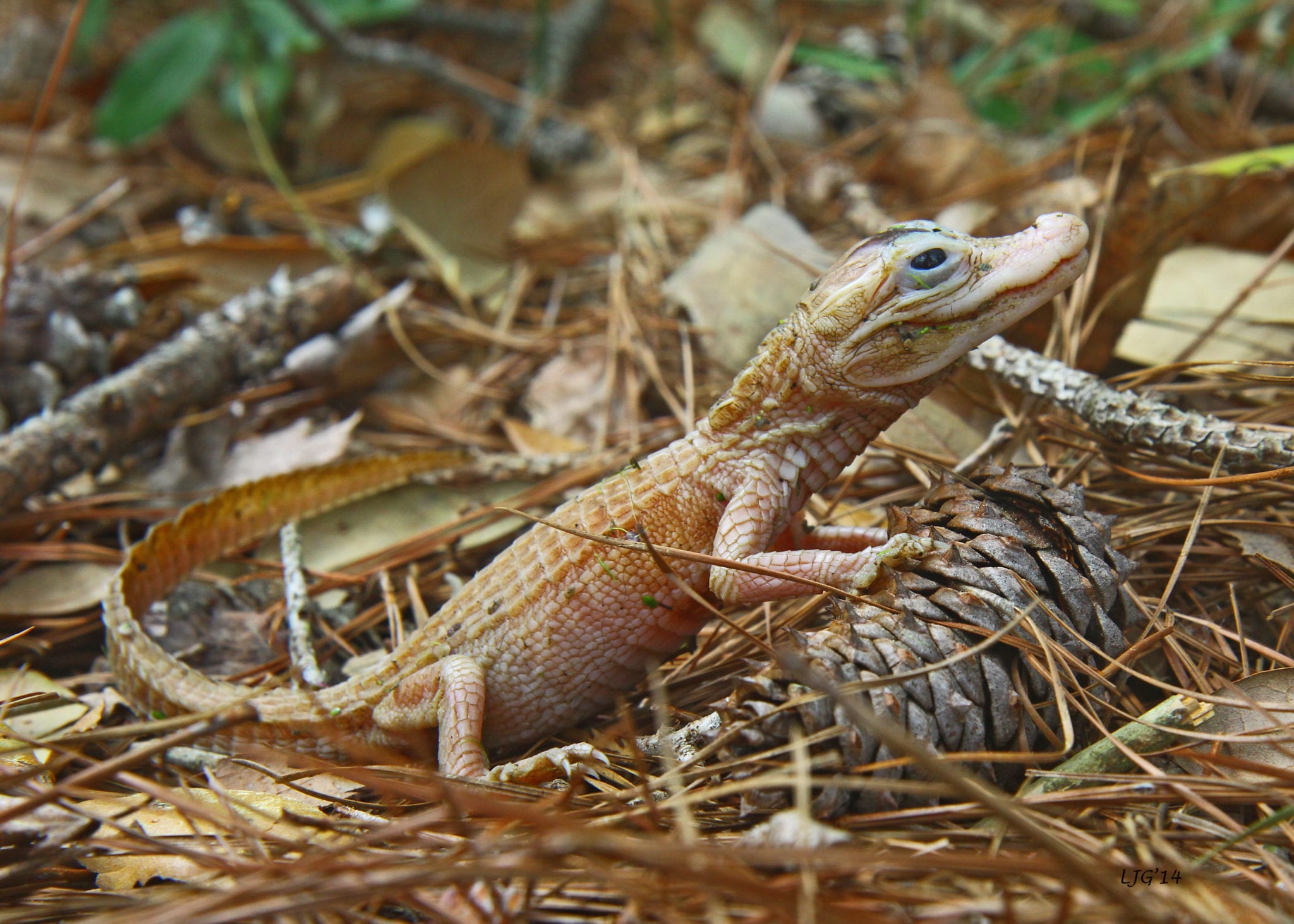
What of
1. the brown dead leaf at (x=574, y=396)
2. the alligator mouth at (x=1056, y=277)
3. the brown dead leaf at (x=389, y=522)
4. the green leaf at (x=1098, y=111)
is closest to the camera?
the alligator mouth at (x=1056, y=277)

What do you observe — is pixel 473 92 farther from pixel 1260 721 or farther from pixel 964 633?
pixel 1260 721

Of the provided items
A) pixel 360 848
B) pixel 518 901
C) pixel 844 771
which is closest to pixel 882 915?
pixel 844 771

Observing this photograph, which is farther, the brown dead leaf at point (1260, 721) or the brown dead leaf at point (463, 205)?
the brown dead leaf at point (463, 205)

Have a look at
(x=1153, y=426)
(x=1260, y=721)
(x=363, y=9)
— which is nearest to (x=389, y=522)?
(x=1153, y=426)

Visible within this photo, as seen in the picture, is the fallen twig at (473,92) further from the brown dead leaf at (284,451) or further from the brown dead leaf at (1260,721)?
the brown dead leaf at (1260,721)

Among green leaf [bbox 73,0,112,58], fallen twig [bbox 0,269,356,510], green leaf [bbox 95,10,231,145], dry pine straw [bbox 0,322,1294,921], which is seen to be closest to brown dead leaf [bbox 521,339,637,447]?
fallen twig [bbox 0,269,356,510]

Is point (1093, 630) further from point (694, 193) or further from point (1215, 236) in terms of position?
point (694, 193)

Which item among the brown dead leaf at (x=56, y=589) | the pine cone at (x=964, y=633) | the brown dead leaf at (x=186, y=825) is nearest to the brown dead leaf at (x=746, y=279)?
the pine cone at (x=964, y=633)
